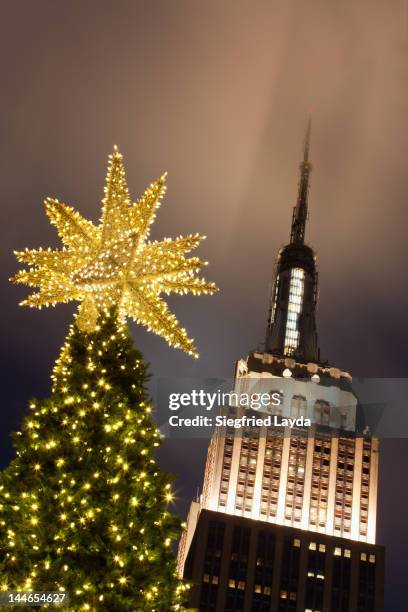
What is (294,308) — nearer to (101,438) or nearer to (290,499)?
(290,499)

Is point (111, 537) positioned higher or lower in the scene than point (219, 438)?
lower

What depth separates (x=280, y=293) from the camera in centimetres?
10412

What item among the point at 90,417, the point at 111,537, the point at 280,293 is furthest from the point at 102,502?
the point at 280,293

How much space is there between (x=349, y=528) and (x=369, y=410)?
63.9 feet

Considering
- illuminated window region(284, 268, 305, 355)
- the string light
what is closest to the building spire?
illuminated window region(284, 268, 305, 355)

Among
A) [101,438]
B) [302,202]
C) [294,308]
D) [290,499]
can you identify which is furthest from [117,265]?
[302,202]

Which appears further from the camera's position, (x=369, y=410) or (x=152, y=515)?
(x=369, y=410)

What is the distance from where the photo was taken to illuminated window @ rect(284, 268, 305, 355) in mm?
98625

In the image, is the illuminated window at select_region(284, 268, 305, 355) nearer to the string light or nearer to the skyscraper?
the skyscraper

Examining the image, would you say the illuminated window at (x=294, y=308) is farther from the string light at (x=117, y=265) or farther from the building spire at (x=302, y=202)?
the string light at (x=117, y=265)

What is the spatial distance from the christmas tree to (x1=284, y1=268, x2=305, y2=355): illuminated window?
81.1m

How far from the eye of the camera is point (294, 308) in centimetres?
10156

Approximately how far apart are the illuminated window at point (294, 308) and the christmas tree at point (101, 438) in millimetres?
81090

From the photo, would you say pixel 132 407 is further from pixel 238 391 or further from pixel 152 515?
pixel 238 391
